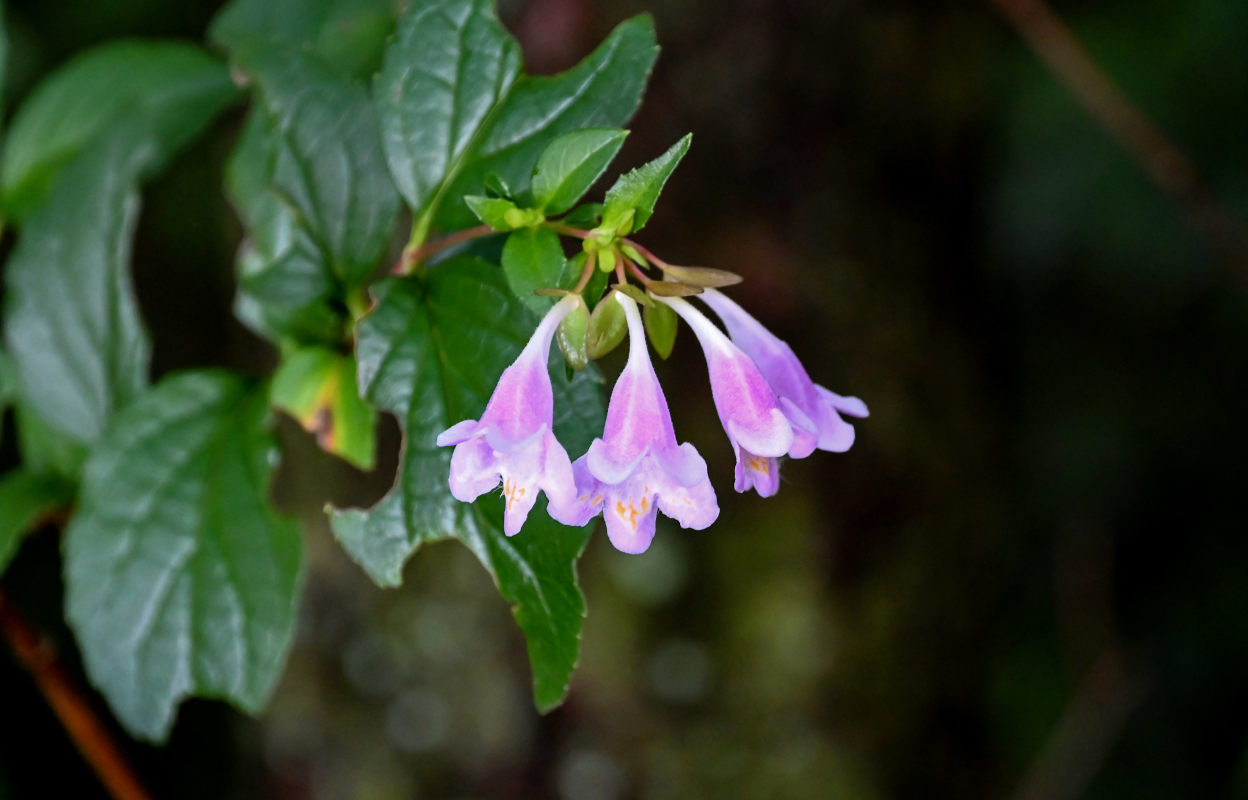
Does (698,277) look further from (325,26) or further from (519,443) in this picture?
(325,26)

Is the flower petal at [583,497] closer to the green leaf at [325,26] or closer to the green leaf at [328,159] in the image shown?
the green leaf at [328,159]

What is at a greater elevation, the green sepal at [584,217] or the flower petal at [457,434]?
the green sepal at [584,217]

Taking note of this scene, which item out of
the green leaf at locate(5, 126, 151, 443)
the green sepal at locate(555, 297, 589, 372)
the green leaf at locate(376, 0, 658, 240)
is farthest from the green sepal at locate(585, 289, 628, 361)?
the green leaf at locate(5, 126, 151, 443)

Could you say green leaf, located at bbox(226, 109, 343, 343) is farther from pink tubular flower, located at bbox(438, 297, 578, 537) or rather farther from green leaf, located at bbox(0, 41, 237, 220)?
pink tubular flower, located at bbox(438, 297, 578, 537)

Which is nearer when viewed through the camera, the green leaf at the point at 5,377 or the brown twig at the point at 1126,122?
the green leaf at the point at 5,377

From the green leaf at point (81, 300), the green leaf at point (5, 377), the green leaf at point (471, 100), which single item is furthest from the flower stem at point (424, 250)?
the green leaf at point (5, 377)

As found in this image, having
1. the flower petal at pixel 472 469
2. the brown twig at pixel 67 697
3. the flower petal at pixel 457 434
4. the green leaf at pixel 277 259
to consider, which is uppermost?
the flower petal at pixel 457 434
